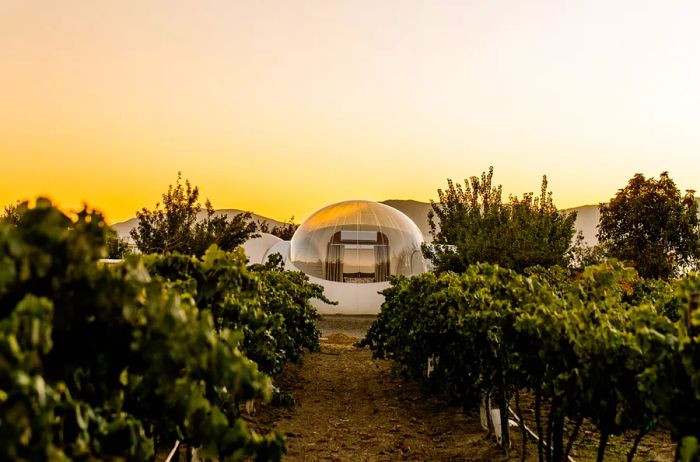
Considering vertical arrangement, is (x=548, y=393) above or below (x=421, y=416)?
above

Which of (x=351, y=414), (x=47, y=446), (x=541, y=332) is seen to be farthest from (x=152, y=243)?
(x=47, y=446)

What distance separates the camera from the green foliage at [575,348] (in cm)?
359

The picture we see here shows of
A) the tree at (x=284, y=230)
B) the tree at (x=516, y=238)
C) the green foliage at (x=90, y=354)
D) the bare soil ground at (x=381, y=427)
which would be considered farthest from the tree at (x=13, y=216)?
the tree at (x=284, y=230)

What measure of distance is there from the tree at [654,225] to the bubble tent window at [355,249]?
33.7 ft

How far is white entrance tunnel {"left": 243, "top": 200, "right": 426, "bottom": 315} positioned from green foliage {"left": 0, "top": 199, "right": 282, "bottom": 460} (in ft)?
101

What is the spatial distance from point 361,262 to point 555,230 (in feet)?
42.8

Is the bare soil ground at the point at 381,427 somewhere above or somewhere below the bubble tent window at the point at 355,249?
below

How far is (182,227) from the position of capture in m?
29.0

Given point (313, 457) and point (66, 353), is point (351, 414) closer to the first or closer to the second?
point (313, 457)

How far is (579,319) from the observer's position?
186 inches

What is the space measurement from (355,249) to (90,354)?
3202cm

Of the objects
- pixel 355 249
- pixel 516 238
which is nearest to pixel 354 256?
pixel 355 249

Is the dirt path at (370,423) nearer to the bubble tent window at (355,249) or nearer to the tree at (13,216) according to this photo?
the tree at (13,216)

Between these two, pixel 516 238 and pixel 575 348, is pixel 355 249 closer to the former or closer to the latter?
pixel 516 238
